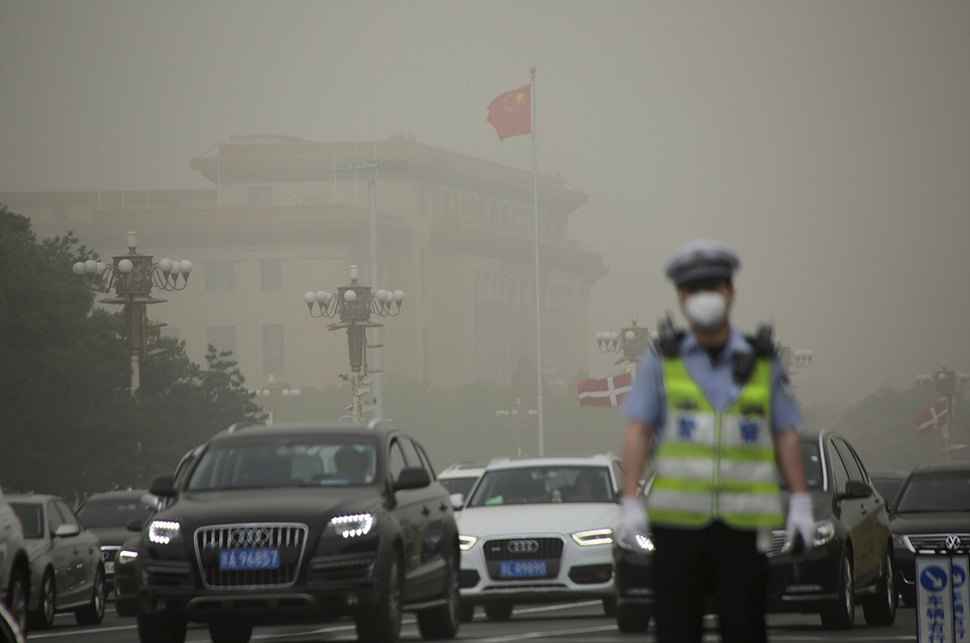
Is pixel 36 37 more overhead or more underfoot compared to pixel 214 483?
more overhead

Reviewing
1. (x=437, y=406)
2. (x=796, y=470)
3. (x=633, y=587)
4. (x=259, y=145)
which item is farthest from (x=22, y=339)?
(x=259, y=145)

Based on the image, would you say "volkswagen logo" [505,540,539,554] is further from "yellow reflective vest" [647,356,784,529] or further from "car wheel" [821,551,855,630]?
"yellow reflective vest" [647,356,784,529]

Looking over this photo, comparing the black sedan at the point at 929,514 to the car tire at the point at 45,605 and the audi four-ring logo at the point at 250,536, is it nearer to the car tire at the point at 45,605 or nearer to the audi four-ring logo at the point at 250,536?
the audi four-ring logo at the point at 250,536

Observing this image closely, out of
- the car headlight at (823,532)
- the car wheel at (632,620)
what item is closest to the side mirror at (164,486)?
the car wheel at (632,620)

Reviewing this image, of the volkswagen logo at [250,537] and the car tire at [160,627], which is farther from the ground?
the volkswagen logo at [250,537]

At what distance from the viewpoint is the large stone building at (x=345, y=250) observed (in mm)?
146750

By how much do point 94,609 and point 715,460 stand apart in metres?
13.8

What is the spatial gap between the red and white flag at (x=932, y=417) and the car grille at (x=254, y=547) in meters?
68.0

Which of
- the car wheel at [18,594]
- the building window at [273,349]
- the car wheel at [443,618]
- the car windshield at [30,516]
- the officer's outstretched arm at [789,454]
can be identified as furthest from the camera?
the building window at [273,349]

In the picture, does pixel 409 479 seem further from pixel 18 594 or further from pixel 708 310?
pixel 708 310

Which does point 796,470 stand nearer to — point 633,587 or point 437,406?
point 633,587

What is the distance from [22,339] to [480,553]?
33.3 metres

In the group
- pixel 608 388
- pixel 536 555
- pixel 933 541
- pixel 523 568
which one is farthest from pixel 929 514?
pixel 608 388

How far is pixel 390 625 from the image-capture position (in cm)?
1132
